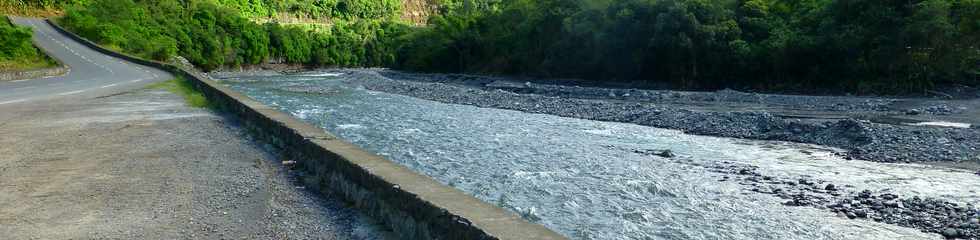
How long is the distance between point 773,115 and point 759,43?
60.6 feet

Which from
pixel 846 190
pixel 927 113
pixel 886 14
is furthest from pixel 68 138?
pixel 886 14

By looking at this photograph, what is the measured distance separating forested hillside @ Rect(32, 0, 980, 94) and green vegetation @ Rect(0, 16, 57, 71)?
67.4 ft

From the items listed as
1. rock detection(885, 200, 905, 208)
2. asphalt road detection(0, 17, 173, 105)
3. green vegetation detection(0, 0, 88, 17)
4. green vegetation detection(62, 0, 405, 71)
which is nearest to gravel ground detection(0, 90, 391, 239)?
rock detection(885, 200, 905, 208)

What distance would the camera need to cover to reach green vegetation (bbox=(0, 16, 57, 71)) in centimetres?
4094

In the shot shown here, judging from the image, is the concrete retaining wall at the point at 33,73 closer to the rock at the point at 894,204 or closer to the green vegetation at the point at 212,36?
the green vegetation at the point at 212,36

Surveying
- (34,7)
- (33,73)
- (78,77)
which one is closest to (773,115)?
(78,77)

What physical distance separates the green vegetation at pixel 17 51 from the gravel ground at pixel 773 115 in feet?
71.4

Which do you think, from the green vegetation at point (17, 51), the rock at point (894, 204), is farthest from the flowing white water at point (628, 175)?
the green vegetation at point (17, 51)

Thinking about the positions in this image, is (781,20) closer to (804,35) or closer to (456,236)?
(804,35)

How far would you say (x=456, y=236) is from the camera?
19.1 ft

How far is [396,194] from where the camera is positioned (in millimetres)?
6961

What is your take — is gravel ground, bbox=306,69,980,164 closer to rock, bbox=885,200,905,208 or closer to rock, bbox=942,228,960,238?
rock, bbox=885,200,905,208

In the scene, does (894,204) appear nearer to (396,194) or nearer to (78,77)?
(396,194)

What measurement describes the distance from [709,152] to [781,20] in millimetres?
31543
